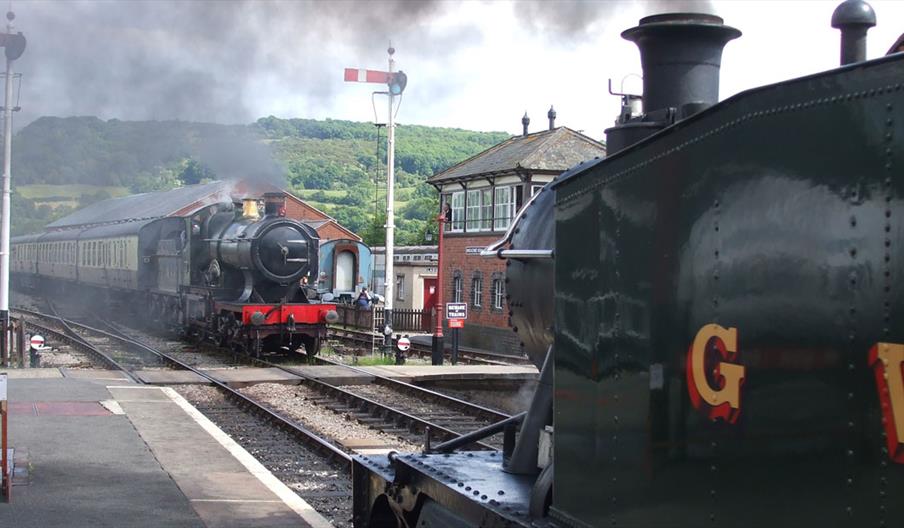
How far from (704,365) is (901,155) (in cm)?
89

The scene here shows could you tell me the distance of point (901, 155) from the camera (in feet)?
7.24

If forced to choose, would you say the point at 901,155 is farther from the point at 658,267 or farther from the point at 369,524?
the point at 369,524

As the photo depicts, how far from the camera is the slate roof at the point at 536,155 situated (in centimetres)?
3095

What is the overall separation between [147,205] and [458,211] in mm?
15589

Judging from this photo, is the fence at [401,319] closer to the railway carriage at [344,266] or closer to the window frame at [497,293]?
the railway carriage at [344,266]

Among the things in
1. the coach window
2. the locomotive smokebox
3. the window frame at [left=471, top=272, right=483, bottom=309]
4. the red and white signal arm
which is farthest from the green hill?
the locomotive smokebox

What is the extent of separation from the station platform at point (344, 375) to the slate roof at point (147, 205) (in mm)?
9156

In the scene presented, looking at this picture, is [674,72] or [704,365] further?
[674,72]

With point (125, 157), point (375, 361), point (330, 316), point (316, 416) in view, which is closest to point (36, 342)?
point (330, 316)

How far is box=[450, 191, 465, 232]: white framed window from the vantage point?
35.3 meters

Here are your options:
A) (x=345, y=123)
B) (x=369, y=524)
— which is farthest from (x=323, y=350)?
(x=345, y=123)

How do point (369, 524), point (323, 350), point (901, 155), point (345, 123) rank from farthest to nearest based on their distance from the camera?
point (345, 123) < point (323, 350) < point (369, 524) < point (901, 155)

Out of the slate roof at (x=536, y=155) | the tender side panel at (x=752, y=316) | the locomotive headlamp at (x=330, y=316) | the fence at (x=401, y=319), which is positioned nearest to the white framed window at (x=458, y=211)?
the slate roof at (x=536, y=155)

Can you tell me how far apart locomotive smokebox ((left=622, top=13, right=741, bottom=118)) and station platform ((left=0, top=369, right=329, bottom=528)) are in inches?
→ 191
